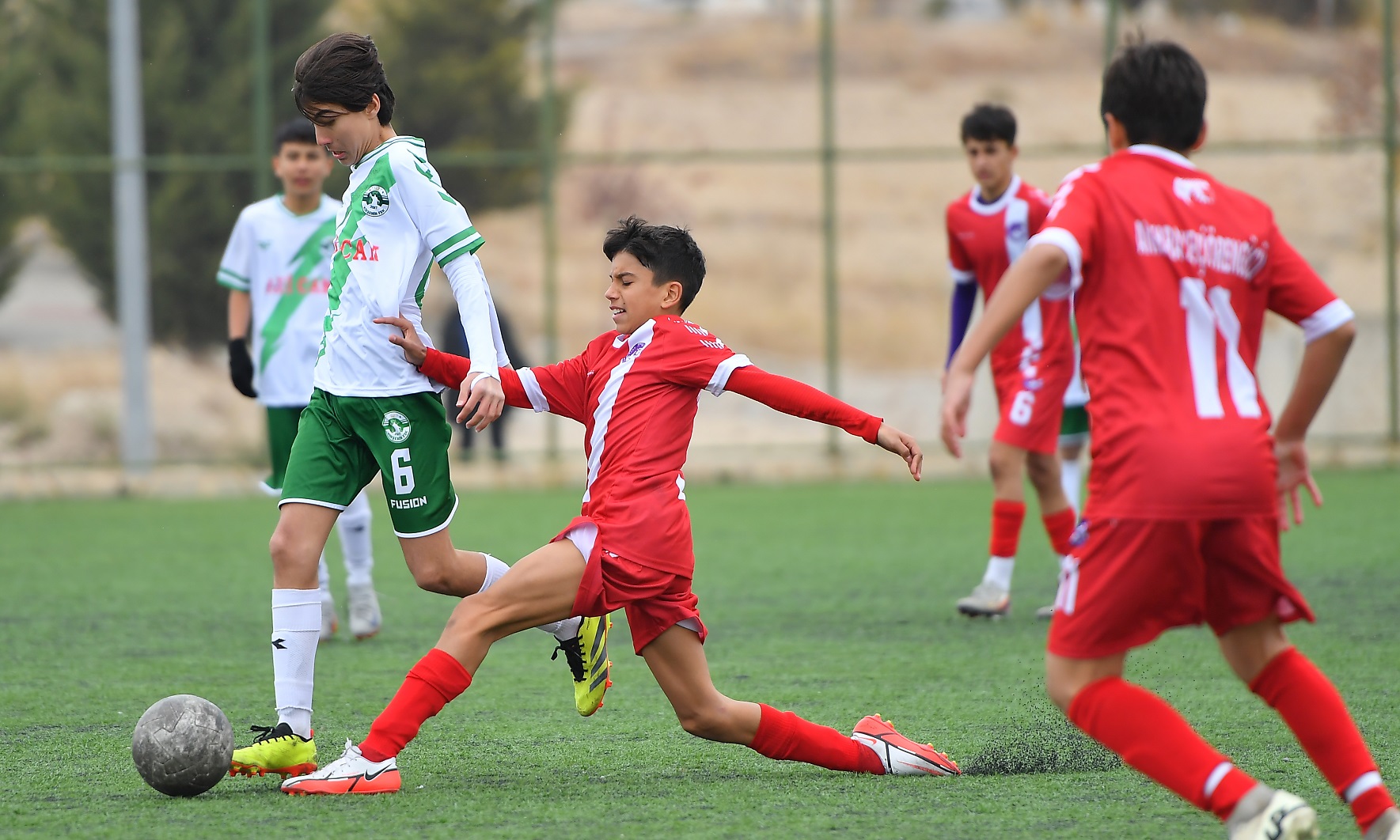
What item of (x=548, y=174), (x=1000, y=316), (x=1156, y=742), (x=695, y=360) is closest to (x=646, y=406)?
(x=695, y=360)

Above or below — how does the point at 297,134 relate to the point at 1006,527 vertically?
above

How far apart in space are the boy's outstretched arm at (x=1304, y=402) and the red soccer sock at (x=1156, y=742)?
46 cm

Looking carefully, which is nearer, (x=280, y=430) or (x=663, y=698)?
(x=663, y=698)

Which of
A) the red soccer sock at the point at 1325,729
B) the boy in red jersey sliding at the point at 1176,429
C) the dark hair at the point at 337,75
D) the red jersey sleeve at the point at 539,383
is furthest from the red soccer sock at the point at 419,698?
the red soccer sock at the point at 1325,729

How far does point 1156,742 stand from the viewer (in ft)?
9.83

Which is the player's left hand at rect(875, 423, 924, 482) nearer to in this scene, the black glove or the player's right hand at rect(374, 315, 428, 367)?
the player's right hand at rect(374, 315, 428, 367)

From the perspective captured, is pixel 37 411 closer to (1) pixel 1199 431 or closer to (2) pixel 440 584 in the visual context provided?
(2) pixel 440 584

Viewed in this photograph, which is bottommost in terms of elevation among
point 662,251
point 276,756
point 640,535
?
point 276,756

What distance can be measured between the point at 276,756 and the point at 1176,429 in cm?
240

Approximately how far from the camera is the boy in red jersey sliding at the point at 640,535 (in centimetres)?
376

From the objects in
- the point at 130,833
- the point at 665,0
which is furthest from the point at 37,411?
the point at 130,833

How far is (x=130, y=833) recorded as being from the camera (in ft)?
11.3

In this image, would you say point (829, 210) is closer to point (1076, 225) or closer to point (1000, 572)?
point (1000, 572)

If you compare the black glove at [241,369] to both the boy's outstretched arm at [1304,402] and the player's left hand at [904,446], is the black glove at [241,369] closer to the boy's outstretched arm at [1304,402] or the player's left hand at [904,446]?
the player's left hand at [904,446]
